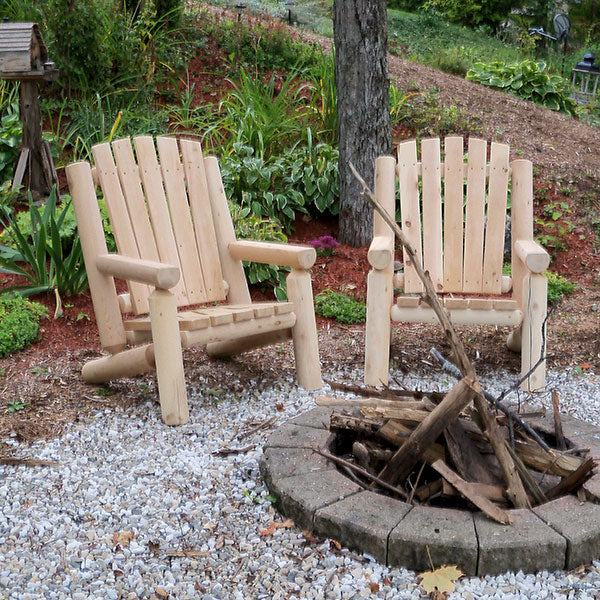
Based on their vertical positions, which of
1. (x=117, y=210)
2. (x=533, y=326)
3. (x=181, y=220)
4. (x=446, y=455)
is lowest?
(x=533, y=326)

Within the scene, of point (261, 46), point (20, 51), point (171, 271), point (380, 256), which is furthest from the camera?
point (261, 46)

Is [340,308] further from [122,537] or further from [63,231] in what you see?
[122,537]

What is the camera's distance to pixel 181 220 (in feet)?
11.7

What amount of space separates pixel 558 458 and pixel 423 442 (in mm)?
435

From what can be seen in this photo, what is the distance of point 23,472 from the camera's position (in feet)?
8.72

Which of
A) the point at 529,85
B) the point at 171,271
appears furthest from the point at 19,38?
the point at 529,85

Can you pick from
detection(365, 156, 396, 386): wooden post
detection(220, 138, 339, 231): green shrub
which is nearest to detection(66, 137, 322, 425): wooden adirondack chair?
detection(365, 156, 396, 386): wooden post

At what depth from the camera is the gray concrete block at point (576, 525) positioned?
1.99 m

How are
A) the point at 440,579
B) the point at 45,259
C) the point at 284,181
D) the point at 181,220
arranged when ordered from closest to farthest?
the point at 440,579 < the point at 181,220 < the point at 45,259 < the point at 284,181

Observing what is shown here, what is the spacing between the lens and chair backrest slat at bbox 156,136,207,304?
3.56 m

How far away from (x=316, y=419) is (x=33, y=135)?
127 inches

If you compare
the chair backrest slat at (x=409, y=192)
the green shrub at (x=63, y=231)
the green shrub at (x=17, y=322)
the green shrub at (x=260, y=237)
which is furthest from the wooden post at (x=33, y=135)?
the chair backrest slat at (x=409, y=192)

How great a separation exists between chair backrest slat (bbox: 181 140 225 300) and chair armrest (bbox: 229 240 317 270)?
101 millimetres

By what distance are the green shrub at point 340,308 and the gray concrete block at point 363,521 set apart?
2320mm
